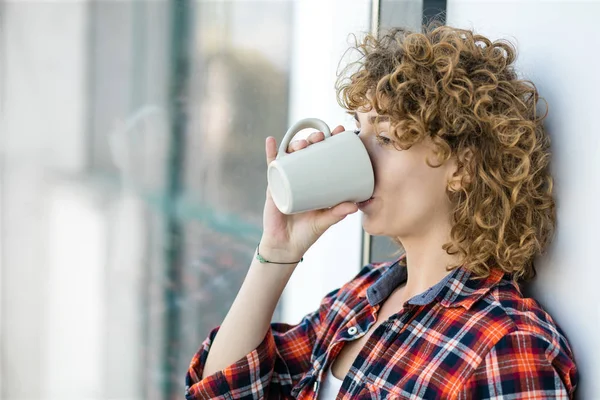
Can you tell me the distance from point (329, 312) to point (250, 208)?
26.0 inches

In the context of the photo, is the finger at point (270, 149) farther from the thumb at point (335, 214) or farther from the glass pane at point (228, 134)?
the glass pane at point (228, 134)

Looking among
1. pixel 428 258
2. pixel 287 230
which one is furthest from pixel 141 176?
pixel 428 258

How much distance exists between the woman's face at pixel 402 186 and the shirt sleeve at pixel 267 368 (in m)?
0.31

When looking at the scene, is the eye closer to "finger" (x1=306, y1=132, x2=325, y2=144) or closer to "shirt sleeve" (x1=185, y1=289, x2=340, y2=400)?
"finger" (x1=306, y1=132, x2=325, y2=144)

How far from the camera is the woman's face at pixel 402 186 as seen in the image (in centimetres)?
101

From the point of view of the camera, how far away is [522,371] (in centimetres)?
87

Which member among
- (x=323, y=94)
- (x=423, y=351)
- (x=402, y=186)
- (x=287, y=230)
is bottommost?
(x=423, y=351)

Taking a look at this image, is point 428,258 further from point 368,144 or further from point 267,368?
point 267,368

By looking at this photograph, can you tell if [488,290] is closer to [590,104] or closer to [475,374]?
[475,374]

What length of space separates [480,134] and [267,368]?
1.82 feet

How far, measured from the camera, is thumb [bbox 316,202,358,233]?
104 centimetres

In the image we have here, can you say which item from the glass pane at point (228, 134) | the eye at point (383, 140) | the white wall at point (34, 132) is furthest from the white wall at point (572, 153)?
the white wall at point (34, 132)

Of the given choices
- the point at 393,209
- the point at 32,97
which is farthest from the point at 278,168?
the point at 32,97

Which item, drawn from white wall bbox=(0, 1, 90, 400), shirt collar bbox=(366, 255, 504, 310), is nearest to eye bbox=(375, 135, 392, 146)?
shirt collar bbox=(366, 255, 504, 310)
